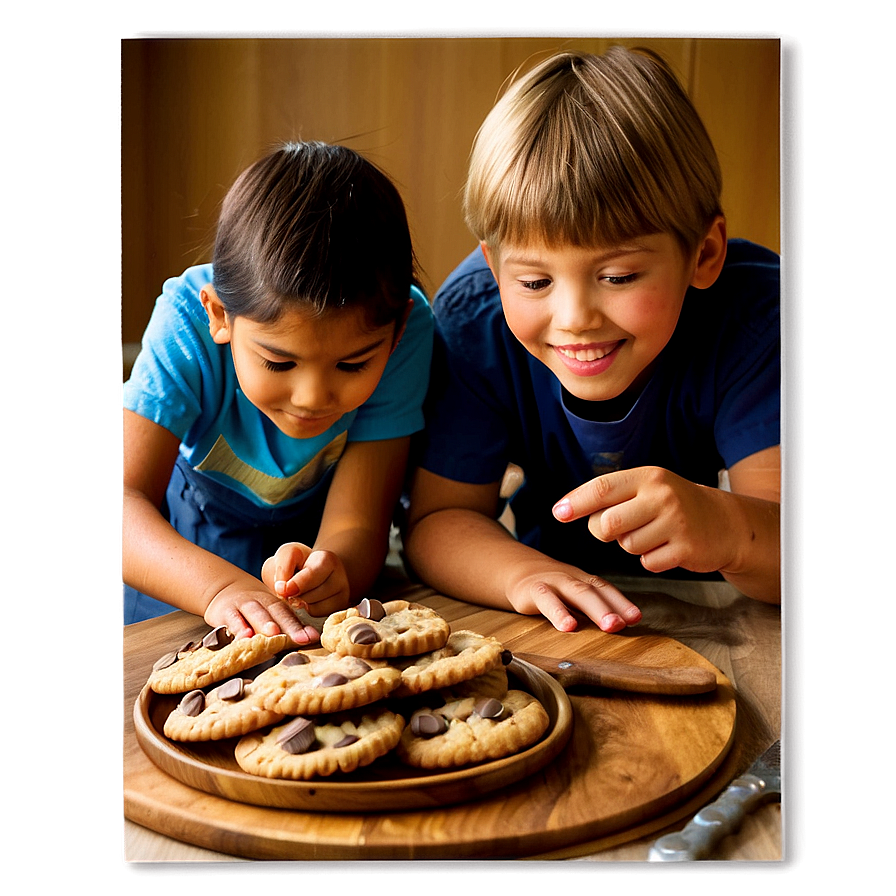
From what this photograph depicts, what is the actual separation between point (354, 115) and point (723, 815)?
55 centimetres

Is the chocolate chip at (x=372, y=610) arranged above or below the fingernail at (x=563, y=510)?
below

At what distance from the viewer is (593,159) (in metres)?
0.73

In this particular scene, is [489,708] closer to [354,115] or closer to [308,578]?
[308,578]

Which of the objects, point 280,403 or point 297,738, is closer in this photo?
point 297,738

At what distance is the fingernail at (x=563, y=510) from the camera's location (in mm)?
766

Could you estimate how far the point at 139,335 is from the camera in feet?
2.52

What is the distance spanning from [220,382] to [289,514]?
116 millimetres

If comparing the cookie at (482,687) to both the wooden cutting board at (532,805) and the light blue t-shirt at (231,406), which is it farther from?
the light blue t-shirt at (231,406)

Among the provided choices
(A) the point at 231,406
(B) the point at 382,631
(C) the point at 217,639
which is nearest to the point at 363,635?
(B) the point at 382,631

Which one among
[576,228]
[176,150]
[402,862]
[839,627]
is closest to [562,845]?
[402,862]

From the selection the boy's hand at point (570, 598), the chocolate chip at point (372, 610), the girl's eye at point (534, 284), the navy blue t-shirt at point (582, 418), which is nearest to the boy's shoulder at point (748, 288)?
the navy blue t-shirt at point (582, 418)

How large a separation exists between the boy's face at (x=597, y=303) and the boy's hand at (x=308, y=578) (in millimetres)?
227

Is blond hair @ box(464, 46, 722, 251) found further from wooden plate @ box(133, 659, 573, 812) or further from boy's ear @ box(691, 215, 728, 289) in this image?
wooden plate @ box(133, 659, 573, 812)

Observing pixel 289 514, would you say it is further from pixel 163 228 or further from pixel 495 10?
pixel 495 10
